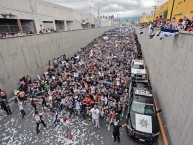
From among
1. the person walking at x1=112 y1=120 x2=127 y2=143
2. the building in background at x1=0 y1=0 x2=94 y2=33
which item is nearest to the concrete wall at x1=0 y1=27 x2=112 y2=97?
the building in background at x1=0 y1=0 x2=94 y2=33

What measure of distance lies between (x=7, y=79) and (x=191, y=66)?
13.4 m

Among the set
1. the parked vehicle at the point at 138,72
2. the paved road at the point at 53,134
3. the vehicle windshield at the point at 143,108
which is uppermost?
the vehicle windshield at the point at 143,108

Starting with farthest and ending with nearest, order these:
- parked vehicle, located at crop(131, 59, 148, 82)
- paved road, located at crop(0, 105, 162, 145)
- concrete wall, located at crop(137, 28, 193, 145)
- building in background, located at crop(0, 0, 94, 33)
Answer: building in background, located at crop(0, 0, 94, 33)
parked vehicle, located at crop(131, 59, 148, 82)
paved road, located at crop(0, 105, 162, 145)
concrete wall, located at crop(137, 28, 193, 145)

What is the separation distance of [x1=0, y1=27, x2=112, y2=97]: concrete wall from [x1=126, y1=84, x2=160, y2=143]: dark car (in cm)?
1051

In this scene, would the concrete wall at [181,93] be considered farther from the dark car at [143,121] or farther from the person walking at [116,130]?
the person walking at [116,130]

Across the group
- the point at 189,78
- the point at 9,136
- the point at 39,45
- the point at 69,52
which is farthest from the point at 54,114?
the point at 69,52

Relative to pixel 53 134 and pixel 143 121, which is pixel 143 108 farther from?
pixel 53 134

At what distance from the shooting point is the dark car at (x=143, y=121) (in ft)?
23.8

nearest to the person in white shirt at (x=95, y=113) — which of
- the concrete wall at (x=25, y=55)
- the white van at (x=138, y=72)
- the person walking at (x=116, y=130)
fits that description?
the person walking at (x=116, y=130)

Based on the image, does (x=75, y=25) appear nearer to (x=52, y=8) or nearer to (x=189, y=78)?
(x=52, y=8)

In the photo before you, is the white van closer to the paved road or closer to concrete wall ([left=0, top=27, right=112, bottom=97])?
the paved road

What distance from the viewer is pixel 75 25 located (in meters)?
49.5

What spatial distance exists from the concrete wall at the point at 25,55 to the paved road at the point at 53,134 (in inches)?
186

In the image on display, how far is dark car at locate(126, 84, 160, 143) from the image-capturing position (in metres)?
7.25
